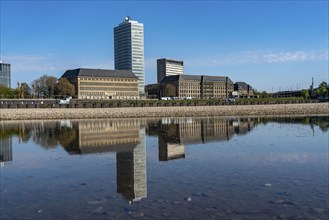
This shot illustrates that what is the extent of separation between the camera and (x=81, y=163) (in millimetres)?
15398

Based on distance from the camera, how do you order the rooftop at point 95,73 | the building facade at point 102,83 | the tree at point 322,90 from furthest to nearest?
the rooftop at point 95,73 → the building facade at point 102,83 → the tree at point 322,90

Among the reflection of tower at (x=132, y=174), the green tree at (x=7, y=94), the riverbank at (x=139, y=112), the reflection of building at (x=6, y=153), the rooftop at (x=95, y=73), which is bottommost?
the reflection of building at (x=6, y=153)

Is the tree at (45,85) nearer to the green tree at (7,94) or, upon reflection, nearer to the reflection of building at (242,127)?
the green tree at (7,94)

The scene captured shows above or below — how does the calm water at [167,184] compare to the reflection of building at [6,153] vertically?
above

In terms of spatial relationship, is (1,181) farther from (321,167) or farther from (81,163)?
(321,167)

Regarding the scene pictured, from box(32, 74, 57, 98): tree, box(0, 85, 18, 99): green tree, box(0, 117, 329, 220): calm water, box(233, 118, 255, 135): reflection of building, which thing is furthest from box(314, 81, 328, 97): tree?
box(0, 117, 329, 220): calm water

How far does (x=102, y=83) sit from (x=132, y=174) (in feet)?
564

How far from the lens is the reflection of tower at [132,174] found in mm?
9736

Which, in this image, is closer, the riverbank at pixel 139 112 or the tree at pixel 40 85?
the riverbank at pixel 139 112

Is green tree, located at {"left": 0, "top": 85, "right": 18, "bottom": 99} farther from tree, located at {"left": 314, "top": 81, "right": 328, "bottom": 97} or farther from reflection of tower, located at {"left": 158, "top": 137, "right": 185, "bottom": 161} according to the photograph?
tree, located at {"left": 314, "top": 81, "right": 328, "bottom": 97}

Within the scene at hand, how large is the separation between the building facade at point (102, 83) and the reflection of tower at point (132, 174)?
154136mm

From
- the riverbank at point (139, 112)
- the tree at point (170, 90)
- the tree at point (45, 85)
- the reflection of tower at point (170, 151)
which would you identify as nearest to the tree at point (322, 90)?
the riverbank at point (139, 112)

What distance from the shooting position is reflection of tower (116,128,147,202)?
9.74 metres

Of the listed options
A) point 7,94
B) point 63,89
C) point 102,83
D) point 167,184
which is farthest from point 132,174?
point 102,83
